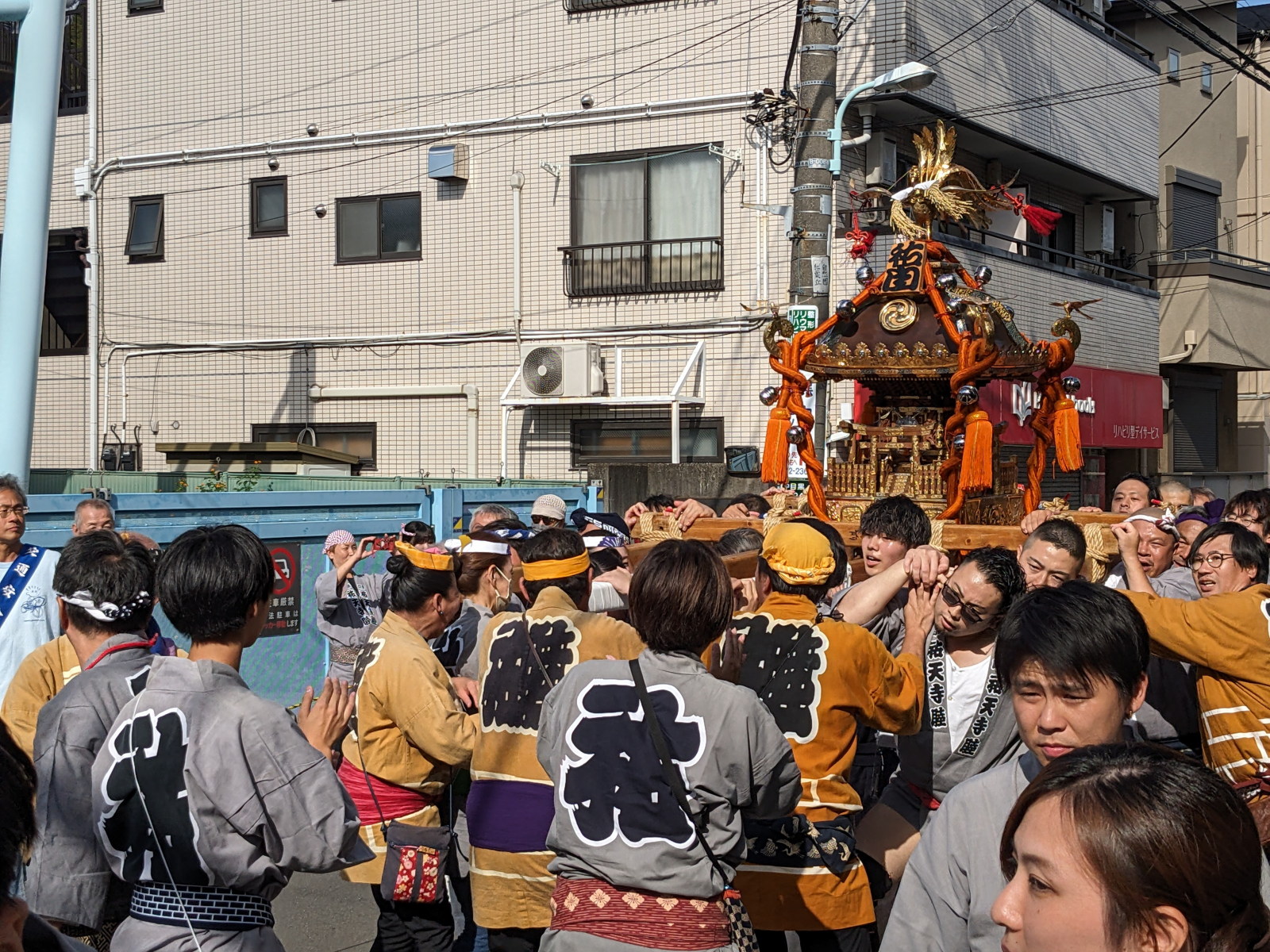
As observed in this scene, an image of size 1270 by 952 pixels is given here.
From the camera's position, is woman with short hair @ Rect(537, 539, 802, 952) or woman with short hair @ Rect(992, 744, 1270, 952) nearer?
woman with short hair @ Rect(992, 744, 1270, 952)

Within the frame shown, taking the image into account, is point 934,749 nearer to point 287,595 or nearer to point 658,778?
point 658,778

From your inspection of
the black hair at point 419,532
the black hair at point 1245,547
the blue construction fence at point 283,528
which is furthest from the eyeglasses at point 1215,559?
the blue construction fence at point 283,528

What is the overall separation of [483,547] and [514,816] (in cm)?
181

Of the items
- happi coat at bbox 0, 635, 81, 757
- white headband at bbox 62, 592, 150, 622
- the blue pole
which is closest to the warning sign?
the blue pole

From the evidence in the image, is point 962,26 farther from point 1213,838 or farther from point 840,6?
point 1213,838

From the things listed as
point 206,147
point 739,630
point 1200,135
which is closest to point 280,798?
point 739,630

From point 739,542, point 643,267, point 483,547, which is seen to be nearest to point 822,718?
point 483,547

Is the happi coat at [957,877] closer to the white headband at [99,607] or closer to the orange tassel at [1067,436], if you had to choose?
the white headband at [99,607]

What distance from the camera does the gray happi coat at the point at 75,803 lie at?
10.2ft

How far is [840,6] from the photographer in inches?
561

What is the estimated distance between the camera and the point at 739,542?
20.5 ft

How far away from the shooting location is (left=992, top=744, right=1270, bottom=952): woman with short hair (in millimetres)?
1657

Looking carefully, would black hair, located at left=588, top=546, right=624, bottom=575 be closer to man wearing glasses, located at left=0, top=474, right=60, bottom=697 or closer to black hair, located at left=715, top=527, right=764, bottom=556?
black hair, located at left=715, top=527, right=764, bottom=556

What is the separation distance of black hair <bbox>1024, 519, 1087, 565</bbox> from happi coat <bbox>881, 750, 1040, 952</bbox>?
6.89 feet
